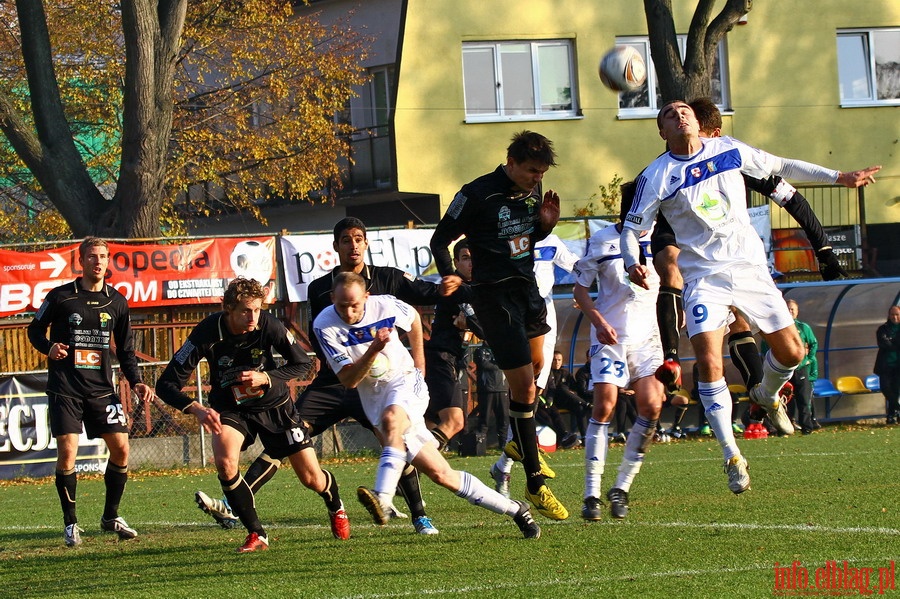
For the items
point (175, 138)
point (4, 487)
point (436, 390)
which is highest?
point (175, 138)

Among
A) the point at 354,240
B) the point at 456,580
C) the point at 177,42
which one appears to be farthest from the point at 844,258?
the point at 456,580

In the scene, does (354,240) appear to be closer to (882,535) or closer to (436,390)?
(436,390)

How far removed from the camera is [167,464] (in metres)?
17.7

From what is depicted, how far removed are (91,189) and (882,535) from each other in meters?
16.1

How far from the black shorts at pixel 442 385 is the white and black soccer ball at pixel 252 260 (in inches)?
333

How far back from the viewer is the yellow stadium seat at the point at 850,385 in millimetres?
20375

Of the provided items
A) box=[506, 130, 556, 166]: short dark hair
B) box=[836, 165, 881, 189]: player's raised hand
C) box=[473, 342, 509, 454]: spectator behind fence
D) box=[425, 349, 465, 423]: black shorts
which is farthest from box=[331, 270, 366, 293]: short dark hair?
box=[473, 342, 509, 454]: spectator behind fence

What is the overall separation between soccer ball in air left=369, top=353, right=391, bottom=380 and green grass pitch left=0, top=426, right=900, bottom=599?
1.06 m

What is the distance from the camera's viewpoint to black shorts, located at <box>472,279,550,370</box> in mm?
8070

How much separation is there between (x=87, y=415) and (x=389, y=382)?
3147 millimetres

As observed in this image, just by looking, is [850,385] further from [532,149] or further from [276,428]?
[276,428]

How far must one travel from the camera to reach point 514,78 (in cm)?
2725

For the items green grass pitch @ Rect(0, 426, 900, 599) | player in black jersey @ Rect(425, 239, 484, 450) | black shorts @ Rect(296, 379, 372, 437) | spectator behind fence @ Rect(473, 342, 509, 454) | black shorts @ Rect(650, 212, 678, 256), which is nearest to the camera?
green grass pitch @ Rect(0, 426, 900, 599)

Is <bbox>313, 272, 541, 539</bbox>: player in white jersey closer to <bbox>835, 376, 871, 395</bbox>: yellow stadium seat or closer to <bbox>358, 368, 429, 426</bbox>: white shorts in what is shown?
<bbox>358, 368, 429, 426</bbox>: white shorts
